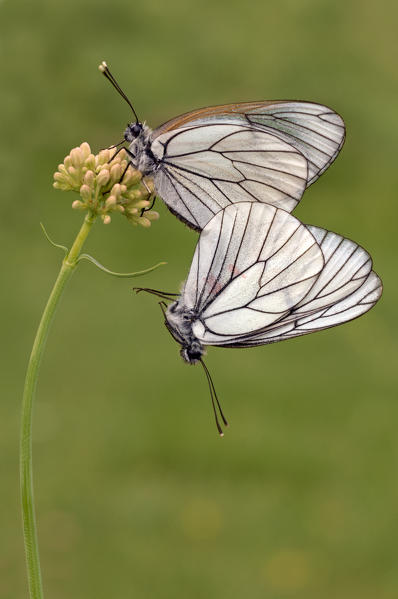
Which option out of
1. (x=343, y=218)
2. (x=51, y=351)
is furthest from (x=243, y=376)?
(x=343, y=218)

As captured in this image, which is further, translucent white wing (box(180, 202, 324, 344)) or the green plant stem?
translucent white wing (box(180, 202, 324, 344))

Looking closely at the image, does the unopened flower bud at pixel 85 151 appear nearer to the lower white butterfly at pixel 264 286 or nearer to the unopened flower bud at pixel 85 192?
the unopened flower bud at pixel 85 192

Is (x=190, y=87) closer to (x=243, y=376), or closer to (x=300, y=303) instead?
(x=243, y=376)

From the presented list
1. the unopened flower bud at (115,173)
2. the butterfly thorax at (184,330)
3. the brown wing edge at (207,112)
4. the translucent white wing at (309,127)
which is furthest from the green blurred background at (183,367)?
the unopened flower bud at (115,173)

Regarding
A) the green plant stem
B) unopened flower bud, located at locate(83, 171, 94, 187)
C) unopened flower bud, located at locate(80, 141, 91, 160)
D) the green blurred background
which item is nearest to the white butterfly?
unopened flower bud, located at locate(80, 141, 91, 160)

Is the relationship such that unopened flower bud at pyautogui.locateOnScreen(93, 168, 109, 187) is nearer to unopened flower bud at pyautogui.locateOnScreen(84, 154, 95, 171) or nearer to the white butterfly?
unopened flower bud at pyautogui.locateOnScreen(84, 154, 95, 171)

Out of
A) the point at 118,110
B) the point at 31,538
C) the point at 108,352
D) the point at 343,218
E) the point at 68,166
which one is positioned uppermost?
the point at 118,110

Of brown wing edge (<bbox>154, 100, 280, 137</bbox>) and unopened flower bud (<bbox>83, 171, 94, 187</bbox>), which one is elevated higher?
brown wing edge (<bbox>154, 100, 280, 137</bbox>)

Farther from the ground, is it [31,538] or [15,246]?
[15,246]

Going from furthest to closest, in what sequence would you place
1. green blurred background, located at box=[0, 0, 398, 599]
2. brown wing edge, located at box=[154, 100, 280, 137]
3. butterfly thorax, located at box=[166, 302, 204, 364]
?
green blurred background, located at box=[0, 0, 398, 599], brown wing edge, located at box=[154, 100, 280, 137], butterfly thorax, located at box=[166, 302, 204, 364]
